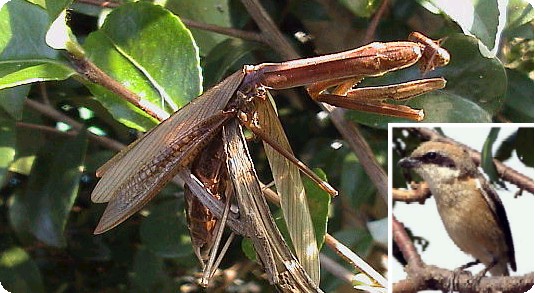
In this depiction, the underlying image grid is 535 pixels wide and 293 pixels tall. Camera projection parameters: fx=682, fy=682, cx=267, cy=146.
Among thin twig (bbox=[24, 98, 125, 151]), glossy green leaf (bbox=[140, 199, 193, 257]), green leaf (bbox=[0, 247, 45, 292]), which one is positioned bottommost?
green leaf (bbox=[0, 247, 45, 292])

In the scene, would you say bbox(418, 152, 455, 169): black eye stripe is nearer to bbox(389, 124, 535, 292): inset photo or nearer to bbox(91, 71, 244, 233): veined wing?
bbox(389, 124, 535, 292): inset photo

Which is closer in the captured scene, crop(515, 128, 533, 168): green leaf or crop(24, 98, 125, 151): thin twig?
crop(515, 128, 533, 168): green leaf

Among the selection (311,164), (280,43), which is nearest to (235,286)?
(311,164)

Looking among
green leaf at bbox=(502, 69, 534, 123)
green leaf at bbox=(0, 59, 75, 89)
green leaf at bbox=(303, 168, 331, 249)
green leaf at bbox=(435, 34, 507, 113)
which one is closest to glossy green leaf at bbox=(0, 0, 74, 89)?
green leaf at bbox=(0, 59, 75, 89)

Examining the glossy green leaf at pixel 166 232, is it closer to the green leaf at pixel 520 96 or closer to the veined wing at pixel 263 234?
the veined wing at pixel 263 234

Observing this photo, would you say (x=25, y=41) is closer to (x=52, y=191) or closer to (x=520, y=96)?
(x=52, y=191)

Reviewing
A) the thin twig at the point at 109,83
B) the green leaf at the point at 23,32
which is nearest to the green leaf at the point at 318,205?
the thin twig at the point at 109,83
